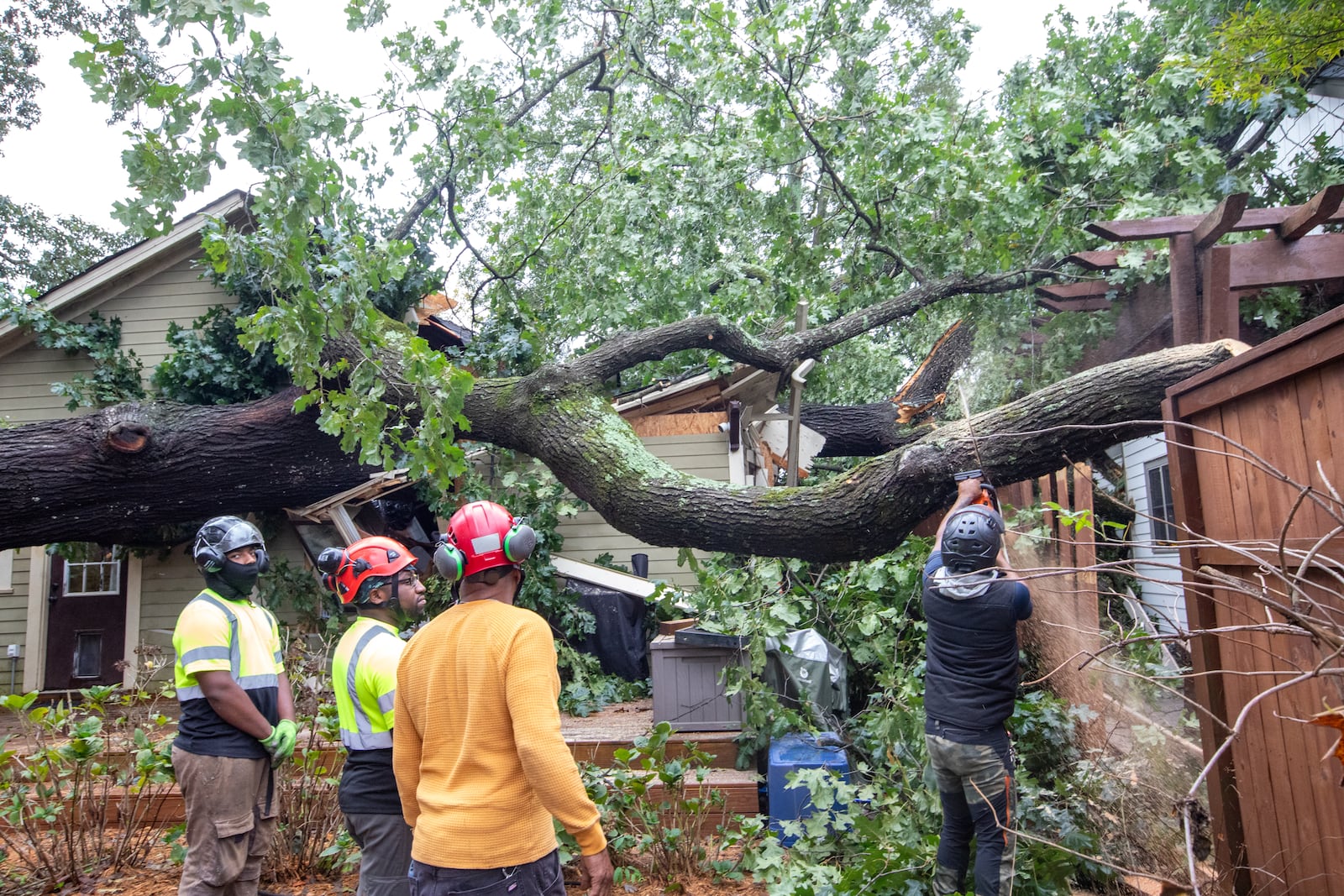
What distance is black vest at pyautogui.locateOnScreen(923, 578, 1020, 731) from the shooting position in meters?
3.88

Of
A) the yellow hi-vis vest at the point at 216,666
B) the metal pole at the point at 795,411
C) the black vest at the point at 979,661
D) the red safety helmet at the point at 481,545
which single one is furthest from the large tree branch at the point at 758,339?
the red safety helmet at the point at 481,545

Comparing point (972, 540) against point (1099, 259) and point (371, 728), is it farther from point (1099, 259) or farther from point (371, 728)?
point (1099, 259)

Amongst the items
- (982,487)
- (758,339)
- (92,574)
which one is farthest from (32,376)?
(982,487)

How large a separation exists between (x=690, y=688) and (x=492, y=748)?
13.7ft

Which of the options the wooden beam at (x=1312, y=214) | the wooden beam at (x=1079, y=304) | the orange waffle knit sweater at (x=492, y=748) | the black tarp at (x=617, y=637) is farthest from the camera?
the black tarp at (x=617, y=637)

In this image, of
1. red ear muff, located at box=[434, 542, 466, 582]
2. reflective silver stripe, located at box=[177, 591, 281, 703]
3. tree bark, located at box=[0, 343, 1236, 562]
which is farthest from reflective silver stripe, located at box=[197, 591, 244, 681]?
tree bark, located at box=[0, 343, 1236, 562]

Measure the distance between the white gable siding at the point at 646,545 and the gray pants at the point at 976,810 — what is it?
7059mm

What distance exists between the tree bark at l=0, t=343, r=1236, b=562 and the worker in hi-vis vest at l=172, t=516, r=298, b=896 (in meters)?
2.44

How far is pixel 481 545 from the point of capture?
2547mm

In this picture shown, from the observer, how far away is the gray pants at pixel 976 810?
12.3ft

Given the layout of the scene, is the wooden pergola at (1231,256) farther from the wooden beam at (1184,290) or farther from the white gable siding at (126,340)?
the white gable siding at (126,340)

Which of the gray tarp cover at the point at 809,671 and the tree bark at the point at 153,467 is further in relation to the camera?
the tree bark at the point at 153,467

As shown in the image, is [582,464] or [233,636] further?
[582,464]

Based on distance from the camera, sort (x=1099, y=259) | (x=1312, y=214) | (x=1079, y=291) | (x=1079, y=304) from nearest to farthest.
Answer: (x=1312, y=214) < (x=1099, y=259) < (x=1079, y=291) < (x=1079, y=304)
